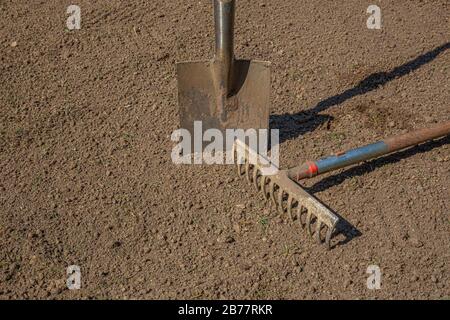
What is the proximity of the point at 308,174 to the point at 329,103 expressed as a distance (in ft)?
3.35

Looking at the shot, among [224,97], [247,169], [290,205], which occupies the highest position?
[224,97]

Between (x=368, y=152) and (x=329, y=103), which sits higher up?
(x=329, y=103)

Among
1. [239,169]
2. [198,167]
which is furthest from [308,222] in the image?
[198,167]

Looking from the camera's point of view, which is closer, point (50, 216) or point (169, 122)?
point (50, 216)

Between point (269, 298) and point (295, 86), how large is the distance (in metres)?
1.96

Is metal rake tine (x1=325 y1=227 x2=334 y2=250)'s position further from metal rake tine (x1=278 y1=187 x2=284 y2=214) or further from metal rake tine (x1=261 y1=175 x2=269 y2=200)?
metal rake tine (x1=261 y1=175 x2=269 y2=200)

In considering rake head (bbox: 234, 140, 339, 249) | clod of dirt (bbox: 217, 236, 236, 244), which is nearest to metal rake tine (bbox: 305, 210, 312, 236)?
rake head (bbox: 234, 140, 339, 249)

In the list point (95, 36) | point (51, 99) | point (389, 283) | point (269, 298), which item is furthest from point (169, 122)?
point (389, 283)

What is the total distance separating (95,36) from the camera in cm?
532

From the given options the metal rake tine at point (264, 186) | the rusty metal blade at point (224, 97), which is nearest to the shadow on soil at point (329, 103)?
the rusty metal blade at point (224, 97)

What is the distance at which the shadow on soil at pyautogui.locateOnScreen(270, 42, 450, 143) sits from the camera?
452cm

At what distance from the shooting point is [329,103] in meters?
4.75

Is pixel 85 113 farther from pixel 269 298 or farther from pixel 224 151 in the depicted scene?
pixel 269 298

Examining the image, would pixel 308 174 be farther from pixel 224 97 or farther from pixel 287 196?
pixel 224 97
